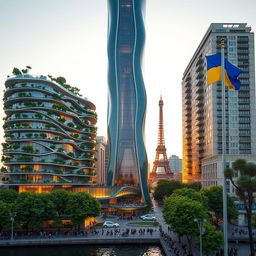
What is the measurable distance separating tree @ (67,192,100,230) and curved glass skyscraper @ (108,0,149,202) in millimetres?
63825

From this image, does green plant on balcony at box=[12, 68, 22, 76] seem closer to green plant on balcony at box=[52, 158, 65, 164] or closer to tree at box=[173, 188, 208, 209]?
green plant on balcony at box=[52, 158, 65, 164]

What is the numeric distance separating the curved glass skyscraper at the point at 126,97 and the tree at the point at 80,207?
63825 mm

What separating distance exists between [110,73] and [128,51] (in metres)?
12.9

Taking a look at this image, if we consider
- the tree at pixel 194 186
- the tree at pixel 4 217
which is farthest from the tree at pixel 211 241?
the tree at pixel 194 186

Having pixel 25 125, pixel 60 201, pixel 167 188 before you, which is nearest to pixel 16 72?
pixel 25 125

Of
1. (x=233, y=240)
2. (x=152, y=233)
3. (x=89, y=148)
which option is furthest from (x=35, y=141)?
(x=233, y=240)

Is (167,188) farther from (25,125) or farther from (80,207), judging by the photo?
(80,207)

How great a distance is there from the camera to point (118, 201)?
13038cm

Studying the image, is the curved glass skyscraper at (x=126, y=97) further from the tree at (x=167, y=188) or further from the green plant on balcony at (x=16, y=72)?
the green plant on balcony at (x=16, y=72)

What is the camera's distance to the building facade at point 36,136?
10425cm

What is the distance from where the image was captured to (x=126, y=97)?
146125 mm

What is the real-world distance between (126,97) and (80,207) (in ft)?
259

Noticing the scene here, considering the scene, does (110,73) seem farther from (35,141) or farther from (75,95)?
(35,141)

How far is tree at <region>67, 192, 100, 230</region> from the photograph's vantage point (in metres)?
73.0
